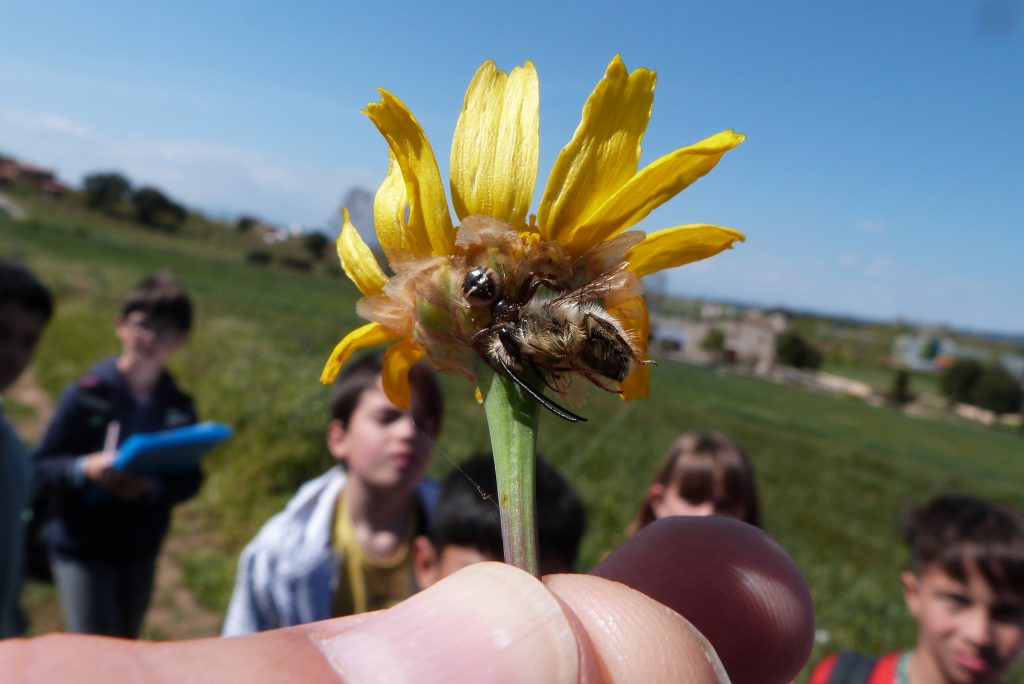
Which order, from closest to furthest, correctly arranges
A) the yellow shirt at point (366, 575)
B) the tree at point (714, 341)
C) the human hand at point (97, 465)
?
the yellow shirt at point (366, 575) < the human hand at point (97, 465) < the tree at point (714, 341)

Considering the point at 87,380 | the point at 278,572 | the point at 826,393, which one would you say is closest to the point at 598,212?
the point at 278,572

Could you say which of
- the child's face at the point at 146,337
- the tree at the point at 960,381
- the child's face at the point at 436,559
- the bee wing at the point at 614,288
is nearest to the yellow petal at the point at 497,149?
the bee wing at the point at 614,288

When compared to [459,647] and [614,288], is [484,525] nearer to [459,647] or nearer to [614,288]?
[459,647]

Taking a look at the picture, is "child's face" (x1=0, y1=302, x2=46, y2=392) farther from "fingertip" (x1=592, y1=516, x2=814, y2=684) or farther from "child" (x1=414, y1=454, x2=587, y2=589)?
"fingertip" (x1=592, y1=516, x2=814, y2=684)

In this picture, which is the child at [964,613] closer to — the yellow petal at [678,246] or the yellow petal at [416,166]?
the yellow petal at [678,246]

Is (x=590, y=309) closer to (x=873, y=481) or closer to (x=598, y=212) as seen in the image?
(x=598, y=212)

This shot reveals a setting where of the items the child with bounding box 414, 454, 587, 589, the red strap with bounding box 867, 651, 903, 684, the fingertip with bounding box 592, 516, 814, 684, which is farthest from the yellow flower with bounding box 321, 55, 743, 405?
the red strap with bounding box 867, 651, 903, 684
